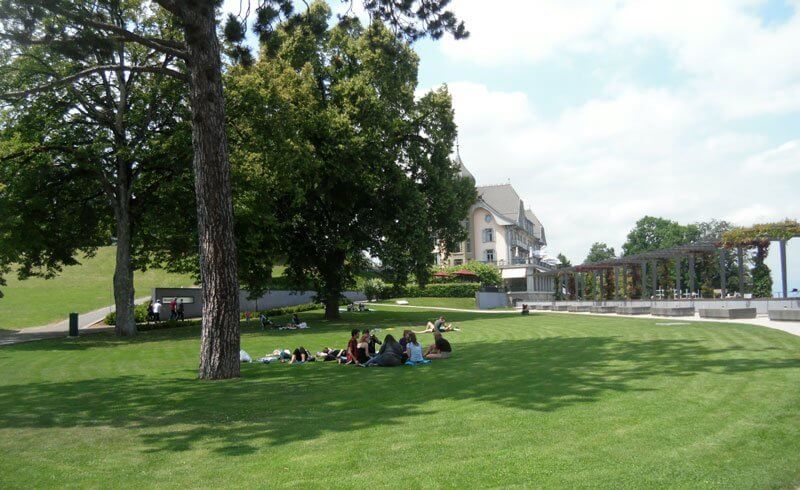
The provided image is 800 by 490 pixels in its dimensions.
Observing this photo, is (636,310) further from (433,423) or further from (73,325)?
(433,423)

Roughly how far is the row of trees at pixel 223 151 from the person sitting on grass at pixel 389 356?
3502 millimetres

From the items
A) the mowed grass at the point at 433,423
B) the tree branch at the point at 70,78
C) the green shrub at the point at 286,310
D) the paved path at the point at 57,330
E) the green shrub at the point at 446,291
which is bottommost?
the paved path at the point at 57,330

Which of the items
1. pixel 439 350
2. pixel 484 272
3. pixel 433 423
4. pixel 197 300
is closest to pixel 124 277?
pixel 197 300

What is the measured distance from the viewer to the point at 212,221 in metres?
13.9

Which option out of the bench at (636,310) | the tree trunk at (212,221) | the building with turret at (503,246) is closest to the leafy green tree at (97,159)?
the tree trunk at (212,221)

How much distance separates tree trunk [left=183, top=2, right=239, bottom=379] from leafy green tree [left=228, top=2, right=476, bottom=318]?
48.0 feet

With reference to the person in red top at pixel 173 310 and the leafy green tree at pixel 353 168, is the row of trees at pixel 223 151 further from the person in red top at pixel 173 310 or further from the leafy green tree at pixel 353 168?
the person in red top at pixel 173 310

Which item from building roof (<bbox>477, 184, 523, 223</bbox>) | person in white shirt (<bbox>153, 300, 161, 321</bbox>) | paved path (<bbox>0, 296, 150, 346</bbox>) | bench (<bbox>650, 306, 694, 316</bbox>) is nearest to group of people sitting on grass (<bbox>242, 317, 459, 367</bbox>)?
paved path (<bbox>0, 296, 150, 346</bbox>)

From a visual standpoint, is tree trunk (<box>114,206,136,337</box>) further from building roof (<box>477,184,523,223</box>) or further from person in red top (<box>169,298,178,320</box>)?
building roof (<box>477,184,523,223</box>)

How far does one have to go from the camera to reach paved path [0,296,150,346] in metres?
30.1

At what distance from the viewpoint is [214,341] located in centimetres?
1372

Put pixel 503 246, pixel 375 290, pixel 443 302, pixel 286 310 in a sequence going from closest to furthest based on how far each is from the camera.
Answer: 1. pixel 286 310
2. pixel 443 302
3. pixel 375 290
4. pixel 503 246

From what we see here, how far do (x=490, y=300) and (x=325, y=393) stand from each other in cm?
5208

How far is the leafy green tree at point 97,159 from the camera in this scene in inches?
1025
